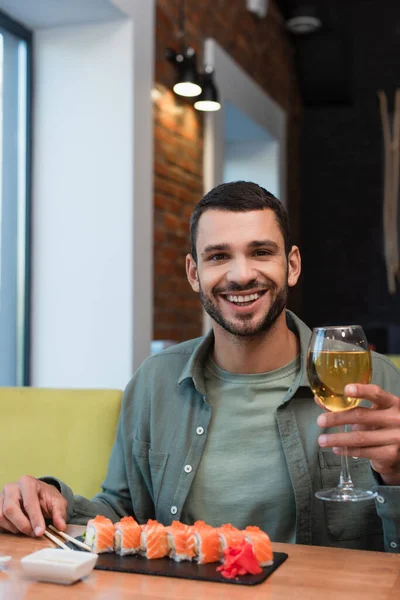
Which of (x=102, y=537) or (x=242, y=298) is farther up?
(x=242, y=298)

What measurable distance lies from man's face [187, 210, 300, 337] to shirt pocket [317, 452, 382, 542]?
0.30m

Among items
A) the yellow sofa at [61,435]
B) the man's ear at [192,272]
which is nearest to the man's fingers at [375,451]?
the man's ear at [192,272]

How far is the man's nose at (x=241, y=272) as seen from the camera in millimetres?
1505

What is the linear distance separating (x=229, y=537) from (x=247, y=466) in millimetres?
424

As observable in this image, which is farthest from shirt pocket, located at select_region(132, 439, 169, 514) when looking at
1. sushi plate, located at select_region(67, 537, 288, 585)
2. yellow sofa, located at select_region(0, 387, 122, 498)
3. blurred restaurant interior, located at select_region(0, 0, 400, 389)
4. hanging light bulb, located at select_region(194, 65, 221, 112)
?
hanging light bulb, located at select_region(194, 65, 221, 112)

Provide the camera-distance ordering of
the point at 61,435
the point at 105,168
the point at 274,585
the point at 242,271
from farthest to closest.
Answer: the point at 105,168
the point at 61,435
the point at 242,271
the point at 274,585

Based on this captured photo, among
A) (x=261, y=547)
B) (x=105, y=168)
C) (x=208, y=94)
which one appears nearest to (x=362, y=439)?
(x=261, y=547)

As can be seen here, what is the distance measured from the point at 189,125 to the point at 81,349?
5.22 feet

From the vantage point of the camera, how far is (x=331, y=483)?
60.4 inches

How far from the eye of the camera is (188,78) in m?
3.92

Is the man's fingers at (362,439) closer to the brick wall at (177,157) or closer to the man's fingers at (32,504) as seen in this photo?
the man's fingers at (32,504)

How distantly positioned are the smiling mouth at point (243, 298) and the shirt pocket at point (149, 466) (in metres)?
0.35

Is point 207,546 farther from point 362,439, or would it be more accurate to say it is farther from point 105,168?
point 105,168

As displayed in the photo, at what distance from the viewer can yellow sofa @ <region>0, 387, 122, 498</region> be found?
1.79 metres
